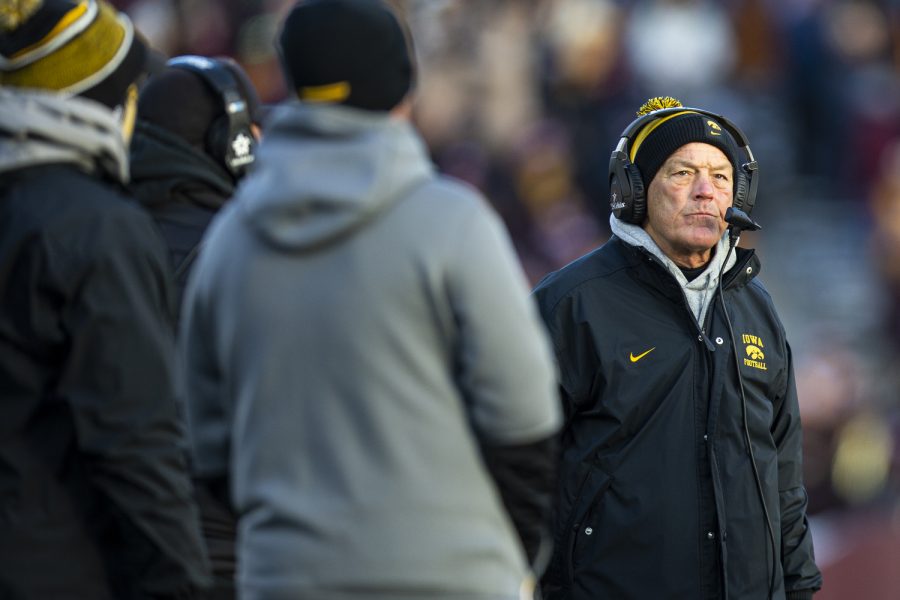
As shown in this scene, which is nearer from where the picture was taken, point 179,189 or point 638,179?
point 179,189

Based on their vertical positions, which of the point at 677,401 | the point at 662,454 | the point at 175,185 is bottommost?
the point at 662,454

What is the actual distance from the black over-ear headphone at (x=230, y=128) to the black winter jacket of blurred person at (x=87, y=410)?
3.09 ft

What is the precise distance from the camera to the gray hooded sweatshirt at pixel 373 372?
262 centimetres

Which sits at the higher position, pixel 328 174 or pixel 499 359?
pixel 328 174

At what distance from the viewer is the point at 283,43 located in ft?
9.31

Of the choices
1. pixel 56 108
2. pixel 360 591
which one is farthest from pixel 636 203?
pixel 360 591

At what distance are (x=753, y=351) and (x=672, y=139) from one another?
630mm

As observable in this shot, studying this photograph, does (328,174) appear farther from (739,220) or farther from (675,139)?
(675,139)

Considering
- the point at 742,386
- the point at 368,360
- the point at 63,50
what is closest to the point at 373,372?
the point at 368,360

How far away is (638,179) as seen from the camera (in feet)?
15.0

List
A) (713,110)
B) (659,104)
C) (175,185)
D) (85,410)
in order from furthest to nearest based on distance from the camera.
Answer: (713,110)
(659,104)
(175,185)
(85,410)

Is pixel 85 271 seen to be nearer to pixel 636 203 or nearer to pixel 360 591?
pixel 360 591

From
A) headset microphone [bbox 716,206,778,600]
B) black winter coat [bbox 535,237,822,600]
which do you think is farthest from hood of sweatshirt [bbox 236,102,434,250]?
headset microphone [bbox 716,206,778,600]

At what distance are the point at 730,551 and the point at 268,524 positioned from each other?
1.83m
